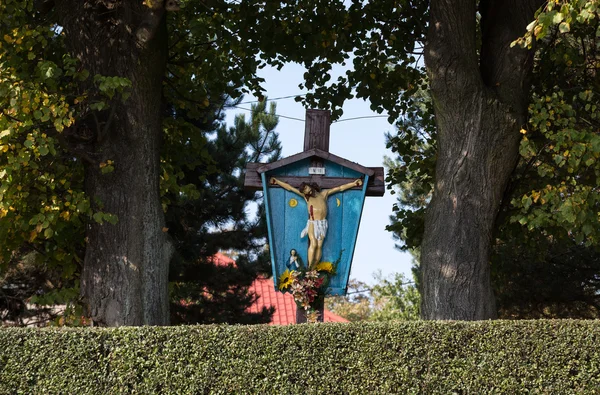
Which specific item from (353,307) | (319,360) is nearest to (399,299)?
(353,307)

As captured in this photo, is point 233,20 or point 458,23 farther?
point 233,20

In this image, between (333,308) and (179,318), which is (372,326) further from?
(333,308)

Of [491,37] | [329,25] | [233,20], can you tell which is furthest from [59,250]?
[491,37]

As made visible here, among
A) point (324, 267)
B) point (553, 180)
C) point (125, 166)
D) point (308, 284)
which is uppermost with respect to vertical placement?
point (553, 180)

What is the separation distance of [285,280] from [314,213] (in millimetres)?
798

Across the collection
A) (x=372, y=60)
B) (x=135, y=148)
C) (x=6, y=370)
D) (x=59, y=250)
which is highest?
(x=372, y=60)

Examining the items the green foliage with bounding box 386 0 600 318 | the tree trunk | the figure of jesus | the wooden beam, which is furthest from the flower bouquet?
the green foliage with bounding box 386 0 600 318

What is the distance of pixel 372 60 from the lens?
519 inches

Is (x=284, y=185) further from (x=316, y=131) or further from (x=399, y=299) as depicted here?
(x=399, y=299)

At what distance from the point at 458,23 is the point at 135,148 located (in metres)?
4.06

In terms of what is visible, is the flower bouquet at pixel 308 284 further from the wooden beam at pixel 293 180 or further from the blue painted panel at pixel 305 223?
the wooden beam at pixel 293 180

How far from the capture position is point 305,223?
28.7 feet

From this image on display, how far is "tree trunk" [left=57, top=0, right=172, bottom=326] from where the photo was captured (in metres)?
8.92

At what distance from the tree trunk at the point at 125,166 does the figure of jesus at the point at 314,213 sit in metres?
1.60
